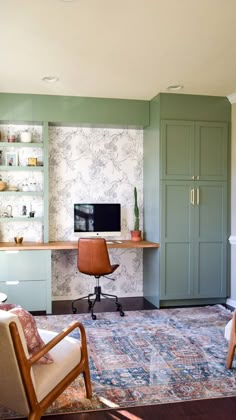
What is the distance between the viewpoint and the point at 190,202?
4.63 m

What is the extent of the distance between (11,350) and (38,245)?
269 centimetres

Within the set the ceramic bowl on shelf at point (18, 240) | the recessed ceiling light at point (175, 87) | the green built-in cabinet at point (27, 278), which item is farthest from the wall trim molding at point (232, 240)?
the ceramic bowl on shelf at point (18, 240)

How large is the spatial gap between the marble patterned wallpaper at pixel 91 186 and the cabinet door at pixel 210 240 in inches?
34.2

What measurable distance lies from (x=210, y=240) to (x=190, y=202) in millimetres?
551

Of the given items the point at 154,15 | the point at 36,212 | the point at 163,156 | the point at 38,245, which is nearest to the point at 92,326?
the point at 38,245

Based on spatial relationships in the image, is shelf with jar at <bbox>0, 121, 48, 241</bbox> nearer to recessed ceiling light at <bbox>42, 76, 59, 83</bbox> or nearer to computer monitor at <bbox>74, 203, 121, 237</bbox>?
computer monitor at <bbox>74, 203, 121, 237</bbox>

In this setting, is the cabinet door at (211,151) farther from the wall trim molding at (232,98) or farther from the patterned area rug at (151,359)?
the patterned area rug at (151,359)

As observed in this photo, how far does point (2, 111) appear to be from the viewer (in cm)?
447

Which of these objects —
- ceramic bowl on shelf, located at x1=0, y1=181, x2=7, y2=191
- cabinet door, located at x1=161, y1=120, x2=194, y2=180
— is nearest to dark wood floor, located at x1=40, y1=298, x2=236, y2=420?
cabinet door, located at x1=161, y1=120, x2=194, y2=180

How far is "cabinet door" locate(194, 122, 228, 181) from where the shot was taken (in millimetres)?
4641

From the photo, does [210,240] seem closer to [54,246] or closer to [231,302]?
[231,302]

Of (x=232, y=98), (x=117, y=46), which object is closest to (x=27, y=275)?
(x=117, y=46)

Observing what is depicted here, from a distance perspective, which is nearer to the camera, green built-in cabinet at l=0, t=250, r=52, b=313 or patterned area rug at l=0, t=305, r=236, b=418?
patterned area rug at l=0, t=305, r=236, b=418

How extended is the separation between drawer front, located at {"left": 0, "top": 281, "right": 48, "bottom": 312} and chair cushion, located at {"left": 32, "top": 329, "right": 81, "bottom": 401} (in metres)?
1.90
